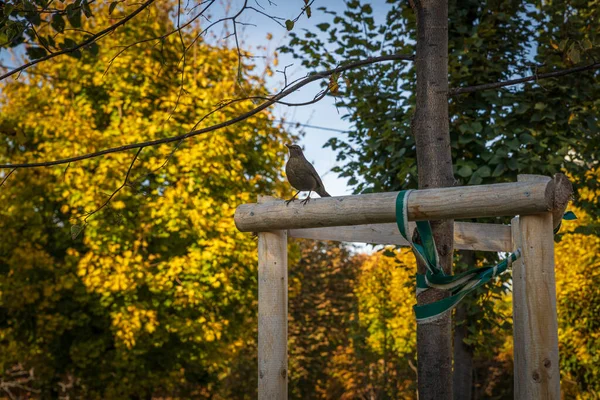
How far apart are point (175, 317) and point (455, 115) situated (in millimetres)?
5929

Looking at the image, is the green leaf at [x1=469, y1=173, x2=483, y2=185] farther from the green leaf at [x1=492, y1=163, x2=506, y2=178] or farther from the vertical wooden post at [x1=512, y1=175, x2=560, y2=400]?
the vertical wooden post at [x1=512, y1=175, x2=560, y2=400]

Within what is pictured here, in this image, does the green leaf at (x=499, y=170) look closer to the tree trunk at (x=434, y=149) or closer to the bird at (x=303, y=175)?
the tree trunk at (x=434, y=149)

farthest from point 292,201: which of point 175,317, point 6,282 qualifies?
point 6,282

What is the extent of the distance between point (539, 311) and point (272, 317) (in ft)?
4.28

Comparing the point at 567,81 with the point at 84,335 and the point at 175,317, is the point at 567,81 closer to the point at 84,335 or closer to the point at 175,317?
the point at 175,317

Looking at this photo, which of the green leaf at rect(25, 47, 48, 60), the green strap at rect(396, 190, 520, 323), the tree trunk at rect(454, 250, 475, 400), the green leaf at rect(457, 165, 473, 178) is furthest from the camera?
the tree trunk at rect(454, 250, 475, 400)

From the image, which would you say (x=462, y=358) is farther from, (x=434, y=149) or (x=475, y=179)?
(x=434, y=149)

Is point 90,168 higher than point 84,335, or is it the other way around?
point 90,168

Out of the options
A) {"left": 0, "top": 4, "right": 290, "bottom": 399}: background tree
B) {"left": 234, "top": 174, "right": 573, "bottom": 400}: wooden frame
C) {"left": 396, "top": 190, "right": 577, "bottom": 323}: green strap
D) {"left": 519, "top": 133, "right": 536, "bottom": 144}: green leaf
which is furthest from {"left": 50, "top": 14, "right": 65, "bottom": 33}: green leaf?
{"left": 0, "top": 4, "right": 290, "bottom": 399}: background tree

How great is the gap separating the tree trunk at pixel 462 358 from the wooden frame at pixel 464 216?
3476mm

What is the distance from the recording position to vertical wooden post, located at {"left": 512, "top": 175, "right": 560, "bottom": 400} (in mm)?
2637

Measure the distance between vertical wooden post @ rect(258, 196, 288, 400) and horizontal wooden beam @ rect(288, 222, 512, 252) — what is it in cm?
69

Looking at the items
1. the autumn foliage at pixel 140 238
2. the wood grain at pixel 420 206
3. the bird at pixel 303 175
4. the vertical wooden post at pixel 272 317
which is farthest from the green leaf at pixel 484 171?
the autumn foliage at pixel 140 238

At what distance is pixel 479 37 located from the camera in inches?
265
